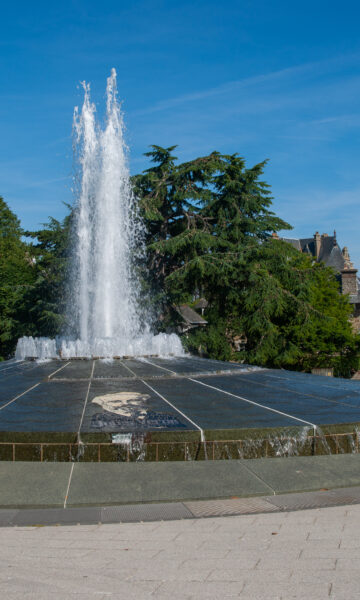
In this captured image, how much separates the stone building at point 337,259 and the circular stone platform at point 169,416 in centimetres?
3896

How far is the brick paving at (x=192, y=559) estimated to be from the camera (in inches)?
133

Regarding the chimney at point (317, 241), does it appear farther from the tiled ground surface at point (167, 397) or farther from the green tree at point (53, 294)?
the tiled ground surface at point (167, 397)

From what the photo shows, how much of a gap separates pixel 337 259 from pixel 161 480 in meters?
64.4

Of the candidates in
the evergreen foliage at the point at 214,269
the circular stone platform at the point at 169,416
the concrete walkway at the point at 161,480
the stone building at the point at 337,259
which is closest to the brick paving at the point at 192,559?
the concrete walkway at the point at 161,480

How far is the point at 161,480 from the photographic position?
562cm

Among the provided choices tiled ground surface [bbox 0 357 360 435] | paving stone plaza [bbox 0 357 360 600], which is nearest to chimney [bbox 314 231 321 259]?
tiled ground surface [bbox 0 357 360 435]

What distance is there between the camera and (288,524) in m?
4.58

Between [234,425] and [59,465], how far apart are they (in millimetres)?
2102

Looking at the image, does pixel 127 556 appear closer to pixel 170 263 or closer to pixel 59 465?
pixel 59 465

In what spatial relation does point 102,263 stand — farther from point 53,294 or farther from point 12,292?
point 12,292

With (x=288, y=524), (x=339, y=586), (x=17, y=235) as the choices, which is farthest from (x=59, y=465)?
(x=17, y=235)

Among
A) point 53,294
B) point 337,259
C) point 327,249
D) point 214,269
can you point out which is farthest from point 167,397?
point 327,249

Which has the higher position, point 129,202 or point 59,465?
point 129,202

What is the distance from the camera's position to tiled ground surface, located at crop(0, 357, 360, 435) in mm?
6754
